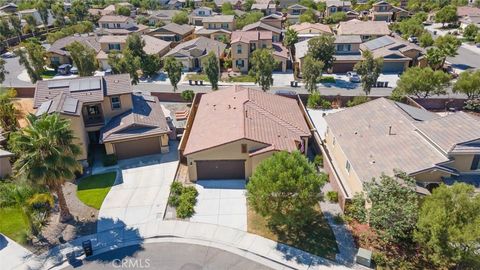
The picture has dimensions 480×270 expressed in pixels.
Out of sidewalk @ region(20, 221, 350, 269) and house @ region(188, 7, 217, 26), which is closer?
Answer: sidewalk @ region(20, 221, 350, 269)

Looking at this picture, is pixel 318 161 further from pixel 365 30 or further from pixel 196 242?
pixel 365 30

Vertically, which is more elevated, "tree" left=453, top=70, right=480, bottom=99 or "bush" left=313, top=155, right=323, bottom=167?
"tree" left=453, top=70, right=480, bottom=99

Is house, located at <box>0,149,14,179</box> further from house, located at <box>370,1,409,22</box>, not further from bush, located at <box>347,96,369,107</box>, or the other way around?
house, located at <box>370,1,409,22</box>

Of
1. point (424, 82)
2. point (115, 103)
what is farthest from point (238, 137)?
point (424, 82)

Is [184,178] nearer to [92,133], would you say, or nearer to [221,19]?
[92,133]

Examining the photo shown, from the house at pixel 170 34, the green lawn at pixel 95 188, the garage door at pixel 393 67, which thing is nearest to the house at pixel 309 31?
the garage door at pixel 393 67

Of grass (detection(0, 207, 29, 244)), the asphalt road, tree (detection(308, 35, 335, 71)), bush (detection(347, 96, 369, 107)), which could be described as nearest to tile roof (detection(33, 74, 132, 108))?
grass (detection(0, 207, 29, 244))

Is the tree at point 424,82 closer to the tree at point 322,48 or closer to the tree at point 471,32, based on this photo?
the tree at point 322,48
